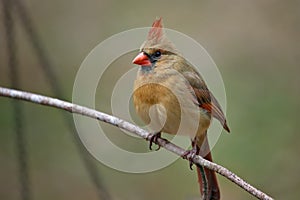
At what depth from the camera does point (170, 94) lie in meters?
2.70

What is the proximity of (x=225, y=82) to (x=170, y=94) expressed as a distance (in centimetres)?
205

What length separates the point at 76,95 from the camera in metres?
4.54

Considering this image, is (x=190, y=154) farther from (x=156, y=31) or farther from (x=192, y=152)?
(x=156, y=31)

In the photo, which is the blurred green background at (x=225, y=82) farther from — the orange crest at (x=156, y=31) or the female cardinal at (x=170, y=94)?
the orange crest at (x=156, y=31)

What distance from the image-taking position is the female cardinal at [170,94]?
2.65 meters

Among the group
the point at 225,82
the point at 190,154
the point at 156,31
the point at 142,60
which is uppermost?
the point at 225,82

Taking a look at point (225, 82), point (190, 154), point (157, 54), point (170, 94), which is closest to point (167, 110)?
point (170, 94)

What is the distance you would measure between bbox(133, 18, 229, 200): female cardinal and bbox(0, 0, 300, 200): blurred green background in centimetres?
140

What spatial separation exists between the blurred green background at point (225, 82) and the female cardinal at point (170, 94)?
1.40 m

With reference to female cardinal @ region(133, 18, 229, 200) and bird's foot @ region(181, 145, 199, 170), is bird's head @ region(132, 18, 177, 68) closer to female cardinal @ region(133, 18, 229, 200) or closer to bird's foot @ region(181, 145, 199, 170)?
female cardinal @ region(133, 18, 229, 200)

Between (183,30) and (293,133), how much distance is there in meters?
1.12

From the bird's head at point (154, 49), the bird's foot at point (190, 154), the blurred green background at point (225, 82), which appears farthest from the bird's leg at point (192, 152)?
the blurred green background at point (225, 82)

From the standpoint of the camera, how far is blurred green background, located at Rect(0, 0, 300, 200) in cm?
434

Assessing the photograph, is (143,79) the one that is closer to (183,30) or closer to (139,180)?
(139,180)
